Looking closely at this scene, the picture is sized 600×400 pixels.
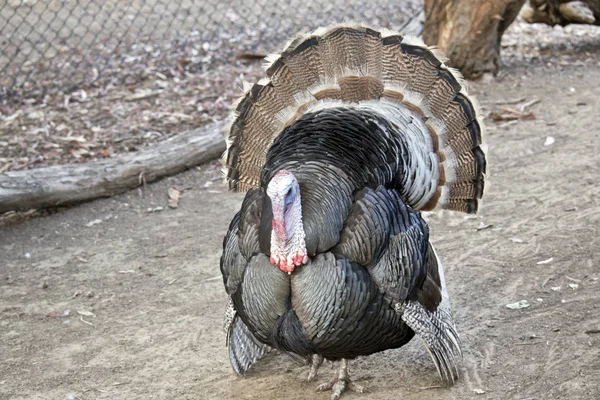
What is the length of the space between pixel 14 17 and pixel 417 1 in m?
4.67

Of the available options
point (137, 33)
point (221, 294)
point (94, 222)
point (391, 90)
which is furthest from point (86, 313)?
point (137, 33)

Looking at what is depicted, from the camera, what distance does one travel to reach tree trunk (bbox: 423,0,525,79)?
8.24 m

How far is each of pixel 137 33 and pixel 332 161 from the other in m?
6.47

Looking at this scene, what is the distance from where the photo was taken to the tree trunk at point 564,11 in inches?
358

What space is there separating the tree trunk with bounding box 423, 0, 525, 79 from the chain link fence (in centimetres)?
117

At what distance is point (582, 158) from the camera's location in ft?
21.5

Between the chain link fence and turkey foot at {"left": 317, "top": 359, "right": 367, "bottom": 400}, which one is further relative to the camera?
the chain link fence

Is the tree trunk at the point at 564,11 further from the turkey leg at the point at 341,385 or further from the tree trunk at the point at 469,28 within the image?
the turkey leg at the point at 341,385

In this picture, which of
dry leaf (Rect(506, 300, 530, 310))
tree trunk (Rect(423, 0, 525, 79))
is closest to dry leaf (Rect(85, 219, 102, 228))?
dry leaf (Rect(506, 300, 530, 310))

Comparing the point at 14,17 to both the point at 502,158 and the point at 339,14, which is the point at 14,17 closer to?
the point at 339,14

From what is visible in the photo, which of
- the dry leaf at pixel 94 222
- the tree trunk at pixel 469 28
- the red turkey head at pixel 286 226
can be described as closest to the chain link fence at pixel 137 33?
the tree trunk at pixel 469 28

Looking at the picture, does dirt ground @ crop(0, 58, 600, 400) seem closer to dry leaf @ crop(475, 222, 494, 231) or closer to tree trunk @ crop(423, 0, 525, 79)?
dry leaf @ crop(475, 222, 494, 231)

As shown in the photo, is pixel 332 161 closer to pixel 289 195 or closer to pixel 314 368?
pixel 289 195

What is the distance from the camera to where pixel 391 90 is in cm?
456
